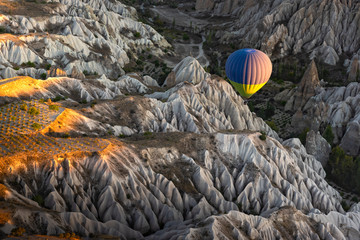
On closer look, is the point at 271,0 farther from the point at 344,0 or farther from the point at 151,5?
the point at 151,5

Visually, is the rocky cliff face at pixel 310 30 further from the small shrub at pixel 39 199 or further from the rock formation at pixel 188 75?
the small shrub at pixel 39 199

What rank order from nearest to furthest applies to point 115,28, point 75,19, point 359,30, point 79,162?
point 79,162
point 75,19
point 115,28
point 359,30

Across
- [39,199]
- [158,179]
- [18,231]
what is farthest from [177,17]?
[18,231]

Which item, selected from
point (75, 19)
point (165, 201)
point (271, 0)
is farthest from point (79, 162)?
point (271, 0)

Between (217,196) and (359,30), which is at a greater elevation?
(359,30)

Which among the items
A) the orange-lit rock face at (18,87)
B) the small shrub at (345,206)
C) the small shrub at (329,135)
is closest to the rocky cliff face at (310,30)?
the small shrub at (329,135)

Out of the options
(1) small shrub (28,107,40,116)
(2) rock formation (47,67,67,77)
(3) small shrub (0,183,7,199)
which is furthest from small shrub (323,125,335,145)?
(3) small shrub (0,183,7,199)
